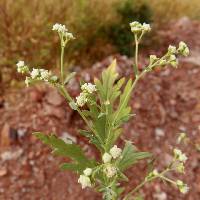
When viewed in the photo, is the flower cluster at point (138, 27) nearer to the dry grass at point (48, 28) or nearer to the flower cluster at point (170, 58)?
the flower cluster at point (170, 58)

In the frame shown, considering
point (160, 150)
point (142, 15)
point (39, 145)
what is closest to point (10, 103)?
point (39, 145)

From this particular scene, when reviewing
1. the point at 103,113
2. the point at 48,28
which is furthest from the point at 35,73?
the point at 48,28

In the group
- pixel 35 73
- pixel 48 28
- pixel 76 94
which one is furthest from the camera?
pixel 48 28

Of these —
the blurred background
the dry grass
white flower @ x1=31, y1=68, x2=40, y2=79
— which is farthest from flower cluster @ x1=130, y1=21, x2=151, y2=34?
the dry grass

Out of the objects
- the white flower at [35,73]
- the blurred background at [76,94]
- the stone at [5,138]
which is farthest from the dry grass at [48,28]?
the white flower at [35,73]

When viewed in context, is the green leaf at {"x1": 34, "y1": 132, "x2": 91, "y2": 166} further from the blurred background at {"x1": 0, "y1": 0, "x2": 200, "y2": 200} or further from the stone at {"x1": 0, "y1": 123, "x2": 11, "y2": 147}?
the stone at {"x1": 0, "y1": 123, "x2": 11, "y2": 147}

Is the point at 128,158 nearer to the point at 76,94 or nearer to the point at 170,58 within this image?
the point at 170,58
